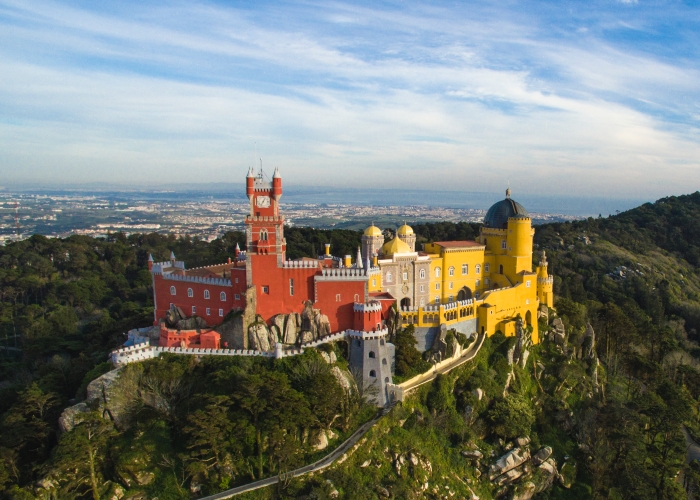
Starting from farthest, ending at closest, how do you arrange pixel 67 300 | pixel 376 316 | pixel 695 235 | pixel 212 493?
pixel 695 235 < pixel 67 300 < pixel 376 316 < pixel 212 493

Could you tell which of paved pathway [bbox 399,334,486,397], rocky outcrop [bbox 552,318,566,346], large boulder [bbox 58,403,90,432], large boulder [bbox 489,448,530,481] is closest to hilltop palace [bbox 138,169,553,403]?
paved pathway [bbox 399,334,486,397]

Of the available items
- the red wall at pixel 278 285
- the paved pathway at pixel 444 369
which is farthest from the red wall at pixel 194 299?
the paved pathway at pixel 444 369

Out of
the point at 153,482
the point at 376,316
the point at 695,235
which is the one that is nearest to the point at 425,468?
the point at 376,316

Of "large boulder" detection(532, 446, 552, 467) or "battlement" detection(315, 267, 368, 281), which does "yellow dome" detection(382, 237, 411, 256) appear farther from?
"large boulder" detection(532, 446, 552, 467)

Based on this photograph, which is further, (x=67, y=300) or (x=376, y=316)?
(x=67, y=300)

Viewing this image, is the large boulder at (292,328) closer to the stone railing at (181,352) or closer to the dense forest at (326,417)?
the stone railing at (181,352)

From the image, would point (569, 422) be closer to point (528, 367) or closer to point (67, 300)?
point (528, 367)
